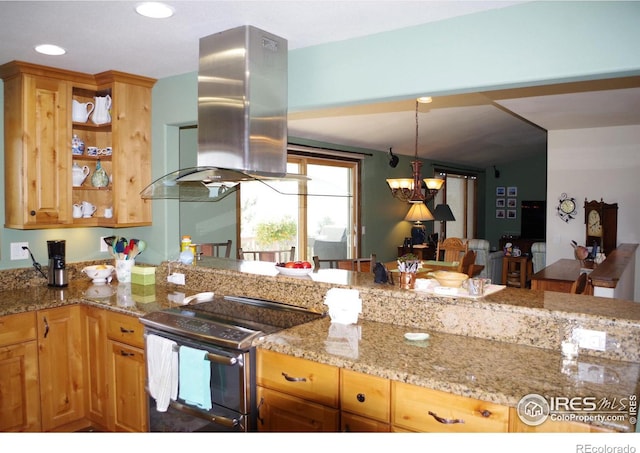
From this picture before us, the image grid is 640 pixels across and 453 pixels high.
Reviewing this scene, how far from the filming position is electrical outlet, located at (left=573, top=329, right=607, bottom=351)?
194cm

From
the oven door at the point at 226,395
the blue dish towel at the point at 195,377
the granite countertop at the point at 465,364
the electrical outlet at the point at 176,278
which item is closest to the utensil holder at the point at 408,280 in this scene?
the granite countertop at the point at 465,364

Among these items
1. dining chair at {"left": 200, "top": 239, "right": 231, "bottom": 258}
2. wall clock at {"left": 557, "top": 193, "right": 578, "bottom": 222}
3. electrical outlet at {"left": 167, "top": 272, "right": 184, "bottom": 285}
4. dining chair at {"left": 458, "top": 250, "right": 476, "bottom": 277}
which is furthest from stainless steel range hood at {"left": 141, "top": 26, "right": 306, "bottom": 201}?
wall clock at {"left": 557, "top": 193, "right": 578, "bottom": 222}

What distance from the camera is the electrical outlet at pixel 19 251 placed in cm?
335

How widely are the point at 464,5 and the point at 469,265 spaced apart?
12.5 feet

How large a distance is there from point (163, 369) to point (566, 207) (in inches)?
221

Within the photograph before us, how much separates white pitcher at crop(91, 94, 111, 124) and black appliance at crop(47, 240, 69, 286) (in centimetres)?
88

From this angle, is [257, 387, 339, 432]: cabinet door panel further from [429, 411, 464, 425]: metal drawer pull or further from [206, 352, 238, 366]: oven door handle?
[429, 411, 464, 425]: metal drawer pull

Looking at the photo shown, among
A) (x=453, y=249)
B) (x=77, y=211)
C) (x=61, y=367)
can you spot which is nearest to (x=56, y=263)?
(x=77, y=211)

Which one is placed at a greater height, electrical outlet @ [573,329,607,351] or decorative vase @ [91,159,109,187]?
decorative vase @ [91,159,109,187]

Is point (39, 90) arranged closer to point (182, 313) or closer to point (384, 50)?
point (182, 313)

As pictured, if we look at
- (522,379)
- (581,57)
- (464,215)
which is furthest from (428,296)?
(464,215)

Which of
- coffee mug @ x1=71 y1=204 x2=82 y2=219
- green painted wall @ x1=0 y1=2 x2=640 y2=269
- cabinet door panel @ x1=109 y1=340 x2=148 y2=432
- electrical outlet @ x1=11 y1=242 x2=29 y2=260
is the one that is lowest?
cabinet door panel @ x1=109 y1=340 x2=148 y2=432

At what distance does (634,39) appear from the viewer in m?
1.82

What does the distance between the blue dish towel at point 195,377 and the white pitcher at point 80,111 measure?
6.47 ft
